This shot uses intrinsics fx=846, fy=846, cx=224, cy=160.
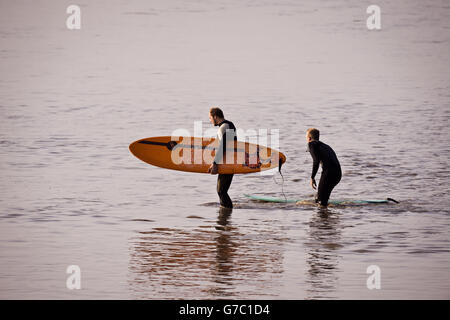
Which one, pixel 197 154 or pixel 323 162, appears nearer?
pixel 323 162

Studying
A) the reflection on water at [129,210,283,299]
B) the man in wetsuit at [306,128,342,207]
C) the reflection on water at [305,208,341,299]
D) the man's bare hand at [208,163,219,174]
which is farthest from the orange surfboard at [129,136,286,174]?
the reflection on water at [129,210,283,299]

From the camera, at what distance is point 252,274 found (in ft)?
34.9

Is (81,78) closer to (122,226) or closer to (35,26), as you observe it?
(35,26)

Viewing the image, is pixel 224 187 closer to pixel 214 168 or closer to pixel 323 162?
pixel 214 168

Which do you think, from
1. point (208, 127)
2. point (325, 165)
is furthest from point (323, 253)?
point (208, 127)

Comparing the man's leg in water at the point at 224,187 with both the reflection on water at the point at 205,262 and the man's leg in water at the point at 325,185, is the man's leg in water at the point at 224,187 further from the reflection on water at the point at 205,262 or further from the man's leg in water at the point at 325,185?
the man's leg in water at the point at 325,185

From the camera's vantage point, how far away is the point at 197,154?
16.1 m

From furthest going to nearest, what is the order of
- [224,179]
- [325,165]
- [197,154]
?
1. [197,154]
2. [325,165]
3. [224,179]

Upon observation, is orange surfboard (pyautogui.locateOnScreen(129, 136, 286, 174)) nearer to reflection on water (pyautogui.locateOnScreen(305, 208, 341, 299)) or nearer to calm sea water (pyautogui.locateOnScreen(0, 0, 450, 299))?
calm sea water (pyautogui.locateOnScreen(0, 0, 450, 299))

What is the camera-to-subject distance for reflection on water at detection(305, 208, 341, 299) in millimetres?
10008

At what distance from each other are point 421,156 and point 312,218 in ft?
28.8

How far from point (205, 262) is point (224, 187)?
371cm

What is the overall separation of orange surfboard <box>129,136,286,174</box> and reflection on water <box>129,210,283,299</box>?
6.27ft

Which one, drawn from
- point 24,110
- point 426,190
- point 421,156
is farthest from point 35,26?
point 426,190
